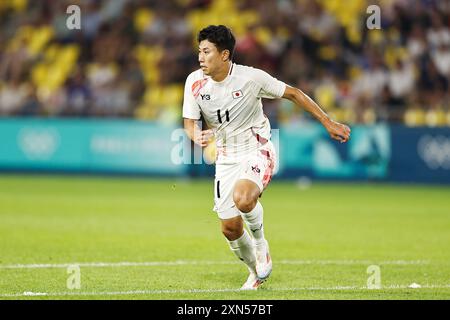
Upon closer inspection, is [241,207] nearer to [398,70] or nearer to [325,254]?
[325,254]

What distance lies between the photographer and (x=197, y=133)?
8.66 m

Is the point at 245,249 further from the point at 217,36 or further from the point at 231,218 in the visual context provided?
the point at 217,36

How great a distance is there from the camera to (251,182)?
8742mm

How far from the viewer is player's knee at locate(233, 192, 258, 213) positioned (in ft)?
28.2

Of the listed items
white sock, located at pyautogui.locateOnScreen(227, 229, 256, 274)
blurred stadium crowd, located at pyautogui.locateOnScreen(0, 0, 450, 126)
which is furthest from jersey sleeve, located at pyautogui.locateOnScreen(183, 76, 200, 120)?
blurred stadium crowd, located at pyautogui.locateOnScreen(0, 0, 450, 126)

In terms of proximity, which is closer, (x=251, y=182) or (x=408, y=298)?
(x=408, y=298)

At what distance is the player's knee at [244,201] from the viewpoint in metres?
8.61

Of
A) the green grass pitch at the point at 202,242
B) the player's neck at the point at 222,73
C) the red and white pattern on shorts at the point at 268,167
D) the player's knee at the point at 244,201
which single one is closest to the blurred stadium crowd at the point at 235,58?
the green grass pitch at the point at 202,242

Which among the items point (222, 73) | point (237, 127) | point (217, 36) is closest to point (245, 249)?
point (237, 127)

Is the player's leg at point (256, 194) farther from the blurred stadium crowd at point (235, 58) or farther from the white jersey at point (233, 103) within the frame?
the blurred stadium crowd at point (235, 58)

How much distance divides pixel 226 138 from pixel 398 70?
13354mm

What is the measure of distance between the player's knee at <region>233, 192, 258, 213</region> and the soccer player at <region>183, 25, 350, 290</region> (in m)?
0.01
